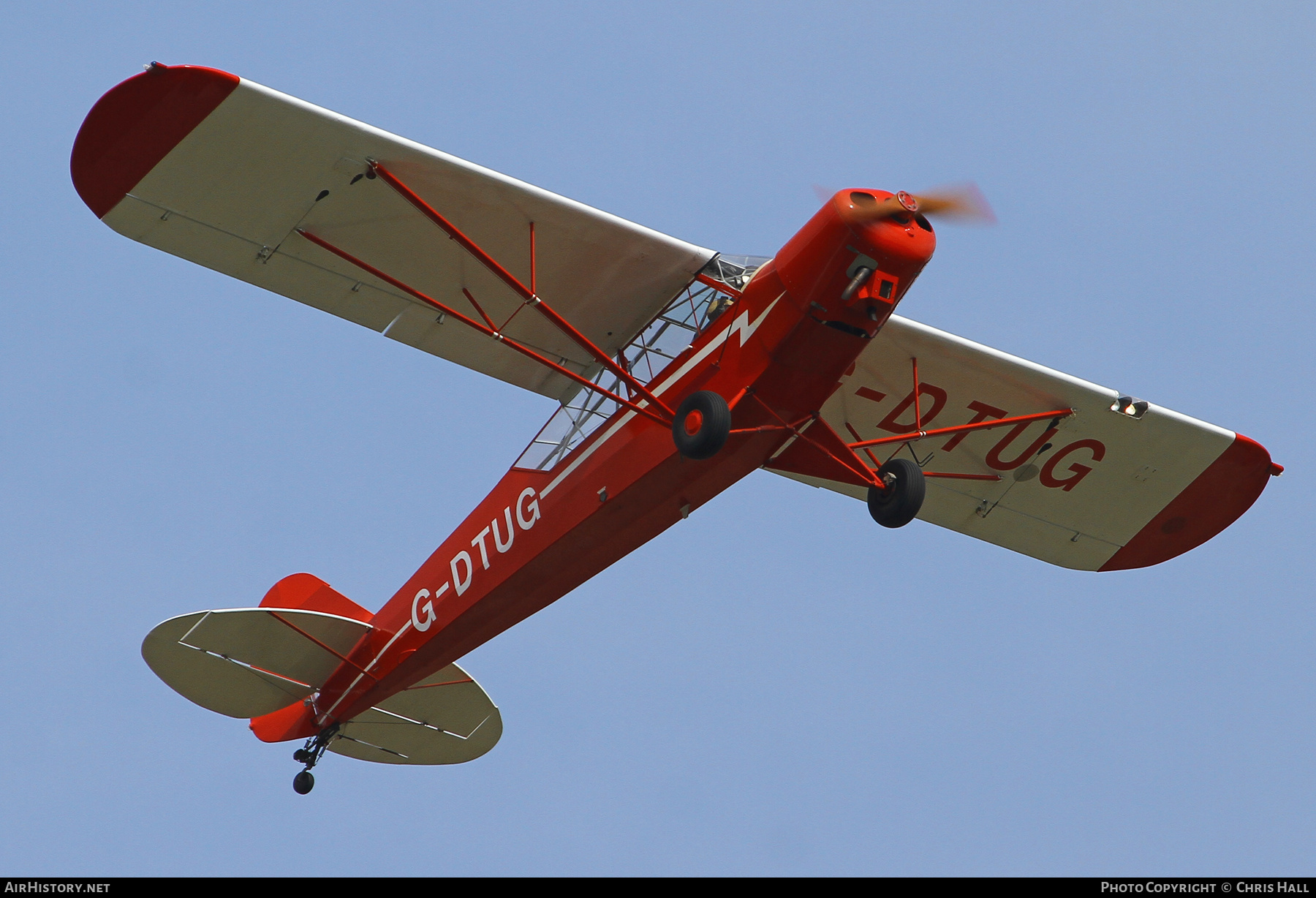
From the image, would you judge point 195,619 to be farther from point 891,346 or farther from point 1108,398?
point 1108,398

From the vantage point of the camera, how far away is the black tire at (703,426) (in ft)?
36.9

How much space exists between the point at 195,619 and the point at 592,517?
353 centimetres

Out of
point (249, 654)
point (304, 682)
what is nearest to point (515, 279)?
point (249, 654)

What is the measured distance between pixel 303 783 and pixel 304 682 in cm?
89

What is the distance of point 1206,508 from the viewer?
15398mm

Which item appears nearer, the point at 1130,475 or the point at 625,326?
the point at 625,326

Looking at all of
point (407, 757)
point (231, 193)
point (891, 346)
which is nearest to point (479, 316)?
point (231, 193)

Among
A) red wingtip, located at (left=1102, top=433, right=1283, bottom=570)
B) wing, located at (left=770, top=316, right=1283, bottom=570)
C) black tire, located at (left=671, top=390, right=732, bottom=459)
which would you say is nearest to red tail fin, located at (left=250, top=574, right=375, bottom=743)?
wing, located at (left=770, top=316, right=1283, bottom=570)

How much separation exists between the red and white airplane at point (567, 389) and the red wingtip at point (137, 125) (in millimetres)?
17

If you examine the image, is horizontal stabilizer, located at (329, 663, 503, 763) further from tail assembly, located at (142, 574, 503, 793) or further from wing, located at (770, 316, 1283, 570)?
wing, located at (770, 316, 1283, 570)

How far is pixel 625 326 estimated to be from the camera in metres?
13.3

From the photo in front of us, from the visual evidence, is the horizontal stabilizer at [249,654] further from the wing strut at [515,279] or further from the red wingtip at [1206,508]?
the red wingtip at [1206,508]

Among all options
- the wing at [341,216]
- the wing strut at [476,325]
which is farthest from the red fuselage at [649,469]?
the wing at [341,216]

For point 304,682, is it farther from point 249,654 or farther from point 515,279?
point 515,279
